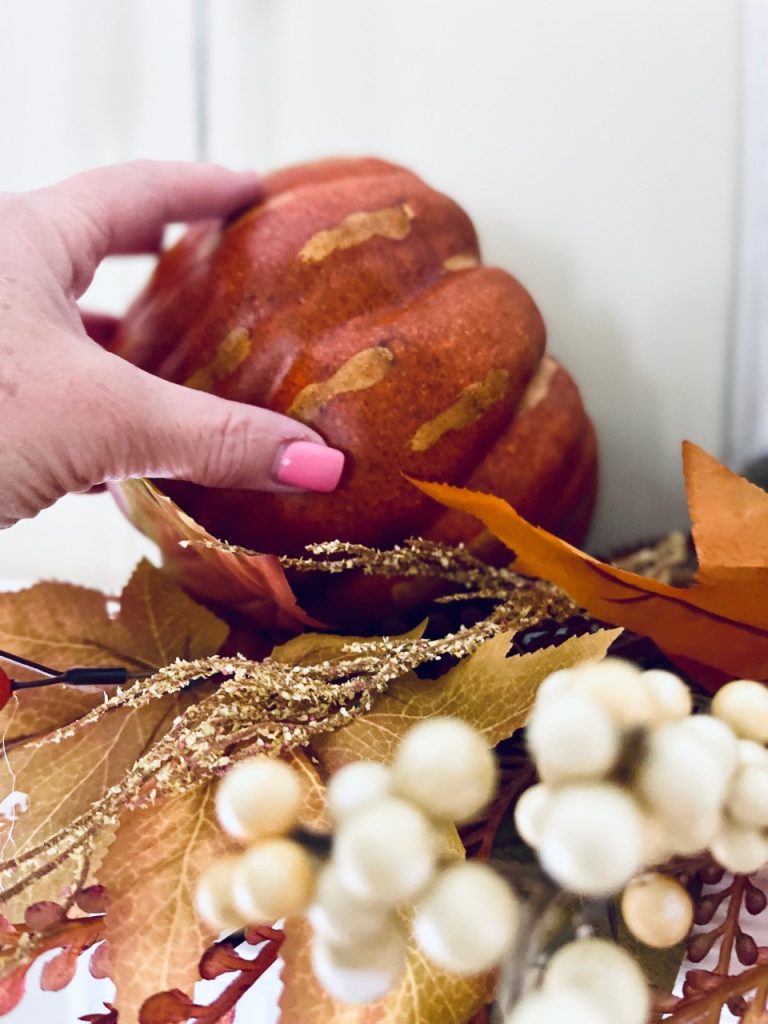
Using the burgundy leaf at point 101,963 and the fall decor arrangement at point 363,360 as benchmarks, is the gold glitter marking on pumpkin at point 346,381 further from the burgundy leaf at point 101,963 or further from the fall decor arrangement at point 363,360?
Result: the burgundy leaf at point 101,963

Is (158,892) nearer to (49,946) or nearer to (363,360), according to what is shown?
(49,946)

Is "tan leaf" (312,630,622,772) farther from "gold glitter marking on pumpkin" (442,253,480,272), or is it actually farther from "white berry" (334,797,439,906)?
"gold glitter marking on pumpkin" (442,253,480,272)

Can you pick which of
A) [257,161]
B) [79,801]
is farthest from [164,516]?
[257,161]

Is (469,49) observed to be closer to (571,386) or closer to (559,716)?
(571,386)

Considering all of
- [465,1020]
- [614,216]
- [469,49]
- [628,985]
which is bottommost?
[465,1020]

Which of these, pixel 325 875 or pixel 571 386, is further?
pixel 571 386

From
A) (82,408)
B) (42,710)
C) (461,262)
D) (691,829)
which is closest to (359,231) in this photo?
(461,262)

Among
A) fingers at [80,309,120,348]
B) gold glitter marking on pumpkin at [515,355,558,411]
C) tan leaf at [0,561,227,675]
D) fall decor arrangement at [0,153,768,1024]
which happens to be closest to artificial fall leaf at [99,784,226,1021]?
fall decor arrangement at [0,153,768,1024]

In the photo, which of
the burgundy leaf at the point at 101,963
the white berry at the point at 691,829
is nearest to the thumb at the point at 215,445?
the burgundy leaf at the point at 101,963
